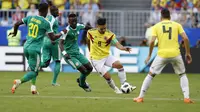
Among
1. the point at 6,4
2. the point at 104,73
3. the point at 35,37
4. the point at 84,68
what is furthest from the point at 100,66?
the point at 6,4

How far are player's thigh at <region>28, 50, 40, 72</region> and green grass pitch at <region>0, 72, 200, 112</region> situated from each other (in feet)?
2.45

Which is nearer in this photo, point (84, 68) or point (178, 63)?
point (178, 63)

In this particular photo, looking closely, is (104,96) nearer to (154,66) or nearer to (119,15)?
(154,66)

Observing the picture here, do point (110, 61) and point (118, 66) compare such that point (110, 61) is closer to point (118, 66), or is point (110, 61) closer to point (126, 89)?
point (118, 66)

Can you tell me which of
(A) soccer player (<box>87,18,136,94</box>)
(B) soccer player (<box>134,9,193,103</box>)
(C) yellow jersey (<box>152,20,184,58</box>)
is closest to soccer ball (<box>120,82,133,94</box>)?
(A) soccer player (<box>87,18,136,94</box>)

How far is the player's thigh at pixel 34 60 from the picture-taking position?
1744 centimetres

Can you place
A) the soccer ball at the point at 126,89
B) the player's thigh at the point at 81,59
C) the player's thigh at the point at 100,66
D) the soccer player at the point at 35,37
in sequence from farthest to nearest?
the player's thigh at the point at 81,59 < the player's thigh at the point at 100,66 < the soccer ball at the point at 126,89 < the soccer player at the point at 35,37

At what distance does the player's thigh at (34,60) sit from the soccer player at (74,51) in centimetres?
112

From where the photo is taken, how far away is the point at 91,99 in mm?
16438

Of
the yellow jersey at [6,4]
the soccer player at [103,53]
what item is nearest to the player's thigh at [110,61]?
the soccer player at [103,53]

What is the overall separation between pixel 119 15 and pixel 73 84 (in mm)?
9856

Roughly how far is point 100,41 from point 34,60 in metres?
2.14

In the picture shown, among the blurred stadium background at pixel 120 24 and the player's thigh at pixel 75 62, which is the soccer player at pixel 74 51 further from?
the blurred stadium background at pixel 120 24

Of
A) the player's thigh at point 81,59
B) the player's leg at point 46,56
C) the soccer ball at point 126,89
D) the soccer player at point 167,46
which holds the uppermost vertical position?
the soccer player at point 167,46
